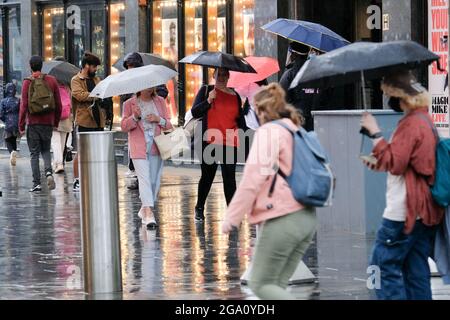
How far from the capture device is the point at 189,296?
32.7ft

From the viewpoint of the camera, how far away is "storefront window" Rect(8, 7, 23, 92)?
3022 cm

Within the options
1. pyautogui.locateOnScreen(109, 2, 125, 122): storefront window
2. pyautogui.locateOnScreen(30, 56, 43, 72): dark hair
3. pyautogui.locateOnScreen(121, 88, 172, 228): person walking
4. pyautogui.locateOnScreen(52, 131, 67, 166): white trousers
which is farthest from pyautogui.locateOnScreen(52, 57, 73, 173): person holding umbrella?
pyautogui.locateOnScreen(121, 88, 172, 228): person walking

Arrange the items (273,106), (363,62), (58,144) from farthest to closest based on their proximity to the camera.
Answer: (58,144) < (363,62) < (273,106)

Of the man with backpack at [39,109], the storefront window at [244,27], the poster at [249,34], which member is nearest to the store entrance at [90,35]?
the storefront window at [244,27]

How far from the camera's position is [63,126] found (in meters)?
21.8

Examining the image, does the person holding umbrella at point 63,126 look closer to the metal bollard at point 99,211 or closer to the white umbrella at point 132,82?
the white umbrella at point 132,82

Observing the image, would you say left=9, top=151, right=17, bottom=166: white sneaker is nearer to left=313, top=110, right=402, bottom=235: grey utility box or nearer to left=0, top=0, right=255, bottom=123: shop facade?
left=0, top=0, right=255, bottom=123: shop facade

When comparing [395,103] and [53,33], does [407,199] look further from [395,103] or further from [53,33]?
[53,33]

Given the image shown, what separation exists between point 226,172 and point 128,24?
38.6 feet

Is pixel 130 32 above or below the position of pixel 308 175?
above

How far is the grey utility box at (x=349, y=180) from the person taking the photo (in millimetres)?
12883

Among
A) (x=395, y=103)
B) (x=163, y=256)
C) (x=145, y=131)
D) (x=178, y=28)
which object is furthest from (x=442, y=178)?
(x=178, y=28)

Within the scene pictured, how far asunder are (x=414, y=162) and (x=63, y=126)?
14.1 meters
